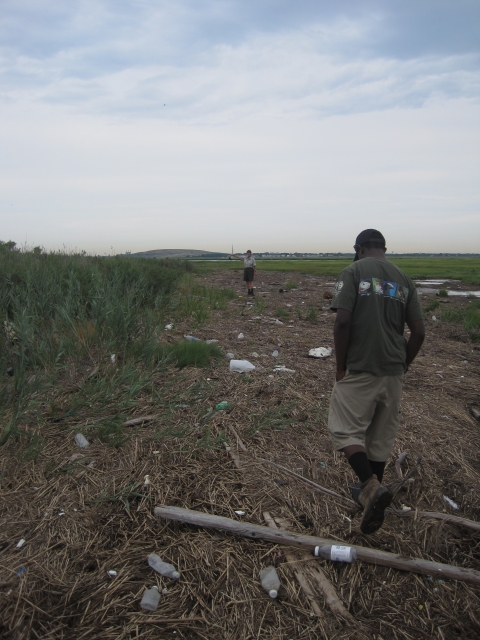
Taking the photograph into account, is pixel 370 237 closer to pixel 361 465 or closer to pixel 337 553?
pixel 361 465

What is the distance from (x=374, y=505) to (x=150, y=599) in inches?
41.8

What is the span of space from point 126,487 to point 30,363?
6.47ft

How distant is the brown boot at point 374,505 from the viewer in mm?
2170

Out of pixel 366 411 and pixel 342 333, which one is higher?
pixel 342 333

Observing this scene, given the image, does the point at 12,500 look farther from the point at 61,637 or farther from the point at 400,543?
the point at 400,543

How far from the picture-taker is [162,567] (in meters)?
2.09

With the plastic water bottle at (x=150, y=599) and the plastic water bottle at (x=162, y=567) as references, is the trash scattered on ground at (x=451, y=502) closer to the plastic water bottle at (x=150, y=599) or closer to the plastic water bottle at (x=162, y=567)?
the plastic water bottle at (x=162, y=567)

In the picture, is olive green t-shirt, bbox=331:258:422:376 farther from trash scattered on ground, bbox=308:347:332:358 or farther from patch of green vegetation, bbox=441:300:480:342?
patch of green vegetation, bbox=441:300:480:342

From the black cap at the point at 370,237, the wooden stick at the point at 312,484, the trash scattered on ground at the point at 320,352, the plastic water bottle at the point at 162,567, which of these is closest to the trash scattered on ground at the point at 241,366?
the trash scattered on ground at the point at 320,352

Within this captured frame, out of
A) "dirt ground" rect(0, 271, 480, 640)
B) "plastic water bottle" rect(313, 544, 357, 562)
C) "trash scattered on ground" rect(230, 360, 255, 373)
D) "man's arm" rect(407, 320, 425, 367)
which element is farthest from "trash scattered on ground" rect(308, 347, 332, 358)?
"plastic water bottle" rect(313, 544, 357, 562)

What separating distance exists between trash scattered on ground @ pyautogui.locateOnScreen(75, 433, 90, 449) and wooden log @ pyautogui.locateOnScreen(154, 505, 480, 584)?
82cm

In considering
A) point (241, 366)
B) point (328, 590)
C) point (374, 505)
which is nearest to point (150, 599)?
point (328, 590)

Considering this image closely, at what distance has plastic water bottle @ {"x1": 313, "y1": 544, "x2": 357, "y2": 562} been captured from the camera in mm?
2139

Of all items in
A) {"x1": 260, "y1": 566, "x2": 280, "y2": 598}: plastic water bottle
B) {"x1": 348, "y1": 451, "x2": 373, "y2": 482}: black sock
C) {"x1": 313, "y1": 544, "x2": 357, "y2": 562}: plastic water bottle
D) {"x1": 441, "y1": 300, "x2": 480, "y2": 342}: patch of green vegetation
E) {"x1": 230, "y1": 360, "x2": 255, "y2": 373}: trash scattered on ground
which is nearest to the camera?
{"x1": 260, "y1": 566, "x2": 280, "y2": 598}: plastic water bottle
